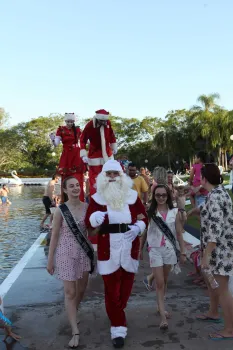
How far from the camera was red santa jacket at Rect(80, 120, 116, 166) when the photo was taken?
23.0 feet

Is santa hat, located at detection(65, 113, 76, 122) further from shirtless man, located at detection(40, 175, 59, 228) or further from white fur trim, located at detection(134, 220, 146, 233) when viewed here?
white fur trim, located at detection(134, 220, 146, 233)

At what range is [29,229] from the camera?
1157 cm

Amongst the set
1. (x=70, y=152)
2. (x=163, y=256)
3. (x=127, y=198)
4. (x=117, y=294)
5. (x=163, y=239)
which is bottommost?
(x=117, y=294)

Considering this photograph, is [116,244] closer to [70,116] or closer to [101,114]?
[101,114]

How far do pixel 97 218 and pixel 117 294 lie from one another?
2.49 feet

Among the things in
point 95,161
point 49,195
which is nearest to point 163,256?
point 95,161

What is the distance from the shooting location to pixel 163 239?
14.1 feet

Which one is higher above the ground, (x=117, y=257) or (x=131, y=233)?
(x=131, y=233)

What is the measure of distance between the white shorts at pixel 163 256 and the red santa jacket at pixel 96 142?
2942mm

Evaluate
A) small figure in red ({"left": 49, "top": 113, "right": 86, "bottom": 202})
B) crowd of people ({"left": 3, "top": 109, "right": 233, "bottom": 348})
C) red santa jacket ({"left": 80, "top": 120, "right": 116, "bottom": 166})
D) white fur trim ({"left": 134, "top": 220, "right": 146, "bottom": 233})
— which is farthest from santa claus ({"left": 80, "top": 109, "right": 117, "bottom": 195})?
white fur trim ({"left": 134, "top": 220, "right": 146, "bottom": 233})

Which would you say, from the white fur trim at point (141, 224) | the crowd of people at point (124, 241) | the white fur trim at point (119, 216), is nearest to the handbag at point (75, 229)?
the crowd of people at point (124, 241)

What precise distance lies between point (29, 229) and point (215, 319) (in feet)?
26.6

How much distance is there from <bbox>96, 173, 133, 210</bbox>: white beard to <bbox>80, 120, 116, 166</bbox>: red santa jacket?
275 centimetres

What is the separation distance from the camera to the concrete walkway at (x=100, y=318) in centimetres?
380
